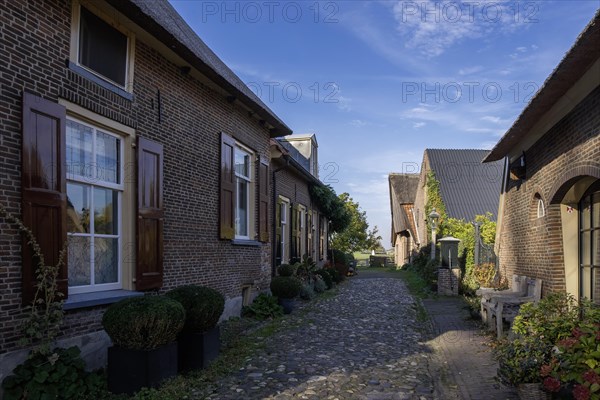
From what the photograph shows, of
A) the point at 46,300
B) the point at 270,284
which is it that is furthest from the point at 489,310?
the point at 46,300

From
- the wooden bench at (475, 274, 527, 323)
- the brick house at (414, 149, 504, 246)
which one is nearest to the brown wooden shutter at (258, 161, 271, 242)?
the wooden bench at (475, 274, 527, 323)

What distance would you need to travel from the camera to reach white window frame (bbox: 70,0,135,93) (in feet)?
18.1

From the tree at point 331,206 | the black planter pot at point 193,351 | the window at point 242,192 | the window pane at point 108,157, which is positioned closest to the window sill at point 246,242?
the window at point 242,192

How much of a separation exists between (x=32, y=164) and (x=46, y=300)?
1325mm

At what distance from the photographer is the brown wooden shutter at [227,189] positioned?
30.3 ft

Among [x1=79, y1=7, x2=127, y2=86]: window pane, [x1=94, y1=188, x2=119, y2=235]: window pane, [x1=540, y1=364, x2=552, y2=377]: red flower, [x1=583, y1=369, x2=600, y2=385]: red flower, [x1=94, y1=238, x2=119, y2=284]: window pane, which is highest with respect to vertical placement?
[x1=79, y1=7, x2=127, y2=86]: window pane

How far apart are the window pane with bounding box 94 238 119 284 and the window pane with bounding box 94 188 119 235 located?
0.14 m

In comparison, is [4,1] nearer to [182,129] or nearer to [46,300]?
[46,300]

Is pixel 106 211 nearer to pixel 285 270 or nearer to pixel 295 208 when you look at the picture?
pixel 285 270

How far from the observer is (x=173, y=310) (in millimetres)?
5195

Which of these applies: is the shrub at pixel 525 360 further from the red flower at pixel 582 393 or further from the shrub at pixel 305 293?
the shrub at pixel 305 293

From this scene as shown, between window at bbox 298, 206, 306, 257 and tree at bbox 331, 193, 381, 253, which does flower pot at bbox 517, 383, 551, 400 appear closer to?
window at bbox 298, 206, 306, 257

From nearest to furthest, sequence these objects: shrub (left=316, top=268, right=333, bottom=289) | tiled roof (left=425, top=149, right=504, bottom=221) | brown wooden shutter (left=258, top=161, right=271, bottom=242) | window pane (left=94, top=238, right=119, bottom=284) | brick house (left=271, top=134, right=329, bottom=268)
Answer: window pane (left=94, top=238, right=119, bottom=284)
brown wooden shutter (left=258, top=161, right=271, bottom=242)
brick house (left=271, top=134, right=329, bottom=268)
shrub (left=316, top=268, right=333, bottom=289)
tiled roof (left=425, top=149, right=504, bottom=221)

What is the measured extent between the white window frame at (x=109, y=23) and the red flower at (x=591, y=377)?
5738 millimetres
